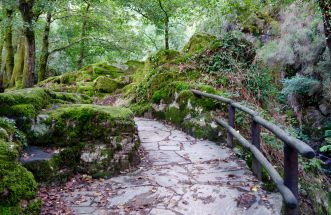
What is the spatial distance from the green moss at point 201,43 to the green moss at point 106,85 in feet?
13.5

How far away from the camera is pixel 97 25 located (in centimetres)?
1655

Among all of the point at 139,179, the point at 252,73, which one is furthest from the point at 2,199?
the point at 252,73

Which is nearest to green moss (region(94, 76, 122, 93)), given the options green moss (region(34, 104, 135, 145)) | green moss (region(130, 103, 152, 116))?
green moss (region(130, 103, 152, 116))

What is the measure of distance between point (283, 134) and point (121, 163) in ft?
8.01

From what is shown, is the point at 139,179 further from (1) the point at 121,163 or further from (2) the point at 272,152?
(2) the point at 272,152

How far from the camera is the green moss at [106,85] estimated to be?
43.1 feet

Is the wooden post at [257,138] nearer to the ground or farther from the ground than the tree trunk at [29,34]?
nearer to the ground

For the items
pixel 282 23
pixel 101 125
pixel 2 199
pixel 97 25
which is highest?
pixel 97 25

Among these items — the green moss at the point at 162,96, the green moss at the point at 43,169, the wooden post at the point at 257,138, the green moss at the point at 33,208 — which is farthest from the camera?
the green moss at the point at 162,96

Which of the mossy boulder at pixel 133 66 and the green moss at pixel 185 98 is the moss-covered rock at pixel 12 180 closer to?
the green moss at pixel 185 98

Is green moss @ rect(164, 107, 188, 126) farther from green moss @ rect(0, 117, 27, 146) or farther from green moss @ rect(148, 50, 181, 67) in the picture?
green moss @ rect(0, 117, 27, 146)

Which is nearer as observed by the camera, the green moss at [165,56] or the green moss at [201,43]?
the green moss at [201,43]

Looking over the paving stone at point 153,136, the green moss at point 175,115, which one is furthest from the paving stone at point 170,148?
the green moss at point 175,115

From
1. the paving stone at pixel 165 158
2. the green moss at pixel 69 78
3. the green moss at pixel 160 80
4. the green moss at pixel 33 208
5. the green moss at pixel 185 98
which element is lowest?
the paving stone at pixel 165 158
